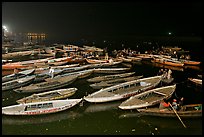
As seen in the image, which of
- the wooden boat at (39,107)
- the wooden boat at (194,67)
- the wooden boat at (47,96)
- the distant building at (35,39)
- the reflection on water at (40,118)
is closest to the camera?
the reflection on water at (40,118)

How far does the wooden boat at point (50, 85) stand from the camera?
28703mm

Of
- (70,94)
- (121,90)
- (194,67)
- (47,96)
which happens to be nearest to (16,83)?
(47,96)

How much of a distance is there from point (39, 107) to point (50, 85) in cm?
696

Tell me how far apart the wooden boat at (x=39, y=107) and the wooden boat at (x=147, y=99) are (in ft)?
18.3

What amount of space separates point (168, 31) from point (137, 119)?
622 ft

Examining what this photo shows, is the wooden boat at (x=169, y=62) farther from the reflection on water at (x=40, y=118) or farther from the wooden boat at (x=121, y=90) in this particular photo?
the reflection on water at (x=40, y=118)

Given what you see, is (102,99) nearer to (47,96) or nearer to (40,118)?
(47,96)

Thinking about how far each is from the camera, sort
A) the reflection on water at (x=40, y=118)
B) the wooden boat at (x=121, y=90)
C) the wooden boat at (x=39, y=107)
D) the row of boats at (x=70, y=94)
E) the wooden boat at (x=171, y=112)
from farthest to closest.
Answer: the wooden boat at (x=121, y=90) < the row of boats at (x=70, y=94) < the wooden boat at (x=39, y=107) < the reflection on water at (x=40, y=118) < the wooden boat at (x=171, y=112)

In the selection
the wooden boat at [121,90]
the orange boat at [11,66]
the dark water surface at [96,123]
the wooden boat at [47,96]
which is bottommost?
the dark water surface at [96,123]

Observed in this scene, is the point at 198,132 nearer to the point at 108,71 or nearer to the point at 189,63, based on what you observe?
the point at 108,71

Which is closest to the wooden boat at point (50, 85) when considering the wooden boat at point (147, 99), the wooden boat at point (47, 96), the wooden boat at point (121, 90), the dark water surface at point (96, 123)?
the wooden boat at point (47, 96)

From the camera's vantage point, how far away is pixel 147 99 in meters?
25.0

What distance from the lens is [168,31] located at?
198375 millimetres

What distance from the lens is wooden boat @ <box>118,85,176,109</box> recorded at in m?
23.0
